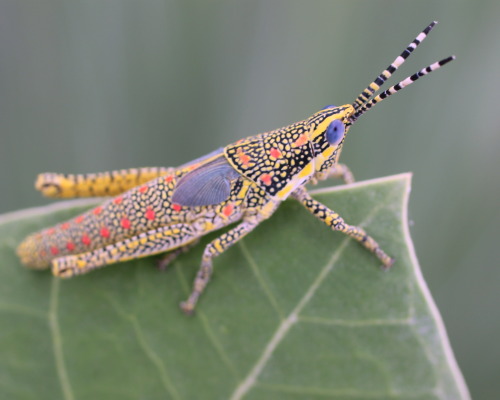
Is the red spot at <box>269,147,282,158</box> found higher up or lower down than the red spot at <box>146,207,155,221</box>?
higher up

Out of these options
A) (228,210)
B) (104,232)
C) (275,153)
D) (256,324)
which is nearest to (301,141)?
(275,153)

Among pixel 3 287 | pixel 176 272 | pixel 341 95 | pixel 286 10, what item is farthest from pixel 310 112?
pixel 3 287

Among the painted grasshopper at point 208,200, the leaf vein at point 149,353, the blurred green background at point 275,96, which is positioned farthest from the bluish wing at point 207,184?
the blurred green background at point 275,96

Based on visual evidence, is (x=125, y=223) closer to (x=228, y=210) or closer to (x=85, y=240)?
(x=85, y=240)

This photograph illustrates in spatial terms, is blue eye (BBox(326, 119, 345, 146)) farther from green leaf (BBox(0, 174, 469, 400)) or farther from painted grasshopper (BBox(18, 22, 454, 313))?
green leaf (BBox(0, 174, 469, 400))

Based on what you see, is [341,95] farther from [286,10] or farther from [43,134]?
[43,134]

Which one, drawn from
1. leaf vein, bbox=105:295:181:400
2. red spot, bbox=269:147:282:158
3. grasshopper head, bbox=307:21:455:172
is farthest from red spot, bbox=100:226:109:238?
grasshopper head, bbox=307:21:455:172
